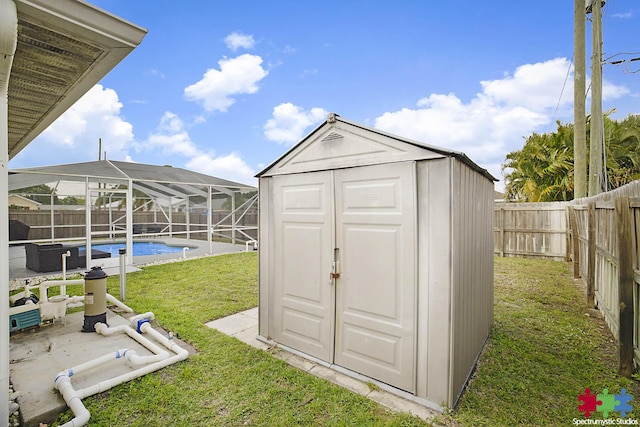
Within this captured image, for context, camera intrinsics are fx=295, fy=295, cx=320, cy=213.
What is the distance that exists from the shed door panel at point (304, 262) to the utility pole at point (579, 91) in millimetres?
8640

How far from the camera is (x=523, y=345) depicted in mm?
3572

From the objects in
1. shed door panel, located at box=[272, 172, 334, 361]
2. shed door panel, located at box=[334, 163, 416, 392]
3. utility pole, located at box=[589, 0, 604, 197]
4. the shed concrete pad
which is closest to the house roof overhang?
shed door panel, located at box=[272, 172, 334, 361]

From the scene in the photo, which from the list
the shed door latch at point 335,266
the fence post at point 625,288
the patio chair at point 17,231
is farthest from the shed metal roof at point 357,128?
the patio chair at point 17,231

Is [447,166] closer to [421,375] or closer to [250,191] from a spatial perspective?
[421,375]

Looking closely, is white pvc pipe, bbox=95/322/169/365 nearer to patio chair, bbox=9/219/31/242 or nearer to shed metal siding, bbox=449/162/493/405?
shed metal siding, bbox=449/162/493/405

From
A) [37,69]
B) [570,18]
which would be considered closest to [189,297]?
[37,69]

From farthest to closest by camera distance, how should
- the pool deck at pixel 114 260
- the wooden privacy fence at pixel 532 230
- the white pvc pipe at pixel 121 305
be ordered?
the wooden privacy fence at pixel 532 230, the pool deck at pixel 114 260, the white pvc pipe at pixel 121 305

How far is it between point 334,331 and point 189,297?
358 centimetres

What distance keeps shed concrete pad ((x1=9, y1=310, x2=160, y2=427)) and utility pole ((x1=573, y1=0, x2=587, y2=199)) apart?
10.7 metres

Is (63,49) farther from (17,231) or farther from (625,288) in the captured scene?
(17,231)

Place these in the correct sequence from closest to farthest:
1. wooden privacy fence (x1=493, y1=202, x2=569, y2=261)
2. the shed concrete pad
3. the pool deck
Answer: the shed concrete pad
the pool deck
wooden privacy fence (x1=493, y1=202, x2=569, y2=261)

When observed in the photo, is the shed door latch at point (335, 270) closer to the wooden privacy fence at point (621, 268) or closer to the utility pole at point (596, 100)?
the wooden privacy fence at point (621, 268)

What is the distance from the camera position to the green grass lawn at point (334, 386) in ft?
7.55

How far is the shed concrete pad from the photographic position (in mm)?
2452
